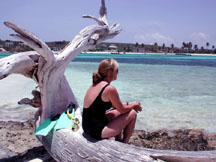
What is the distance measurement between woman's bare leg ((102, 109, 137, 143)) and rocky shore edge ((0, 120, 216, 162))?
4.18 ft

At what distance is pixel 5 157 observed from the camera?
11.5ft

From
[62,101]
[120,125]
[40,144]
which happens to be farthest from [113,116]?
[40,144]

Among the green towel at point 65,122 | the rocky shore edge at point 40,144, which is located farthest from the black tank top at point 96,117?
the rocky shore edge at point 40,144

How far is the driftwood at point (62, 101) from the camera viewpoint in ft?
7.44

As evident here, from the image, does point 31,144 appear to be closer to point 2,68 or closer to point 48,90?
point 48,90

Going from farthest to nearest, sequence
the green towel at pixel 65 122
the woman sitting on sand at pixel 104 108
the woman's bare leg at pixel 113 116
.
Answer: the green towel at pixel 65 122 → the woman's bare leg at pixel 113 116 → the woman sitting on sand at pixel 104 108

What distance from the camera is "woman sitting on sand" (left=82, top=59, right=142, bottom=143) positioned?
2.58 metres

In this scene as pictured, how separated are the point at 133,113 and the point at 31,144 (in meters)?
2.18

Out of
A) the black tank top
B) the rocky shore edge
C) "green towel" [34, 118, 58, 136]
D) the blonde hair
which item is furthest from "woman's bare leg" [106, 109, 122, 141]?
the rocky shore edge

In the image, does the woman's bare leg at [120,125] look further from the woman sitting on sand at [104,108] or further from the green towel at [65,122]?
the green towel at [65,122]

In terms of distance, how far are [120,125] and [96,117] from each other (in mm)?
291

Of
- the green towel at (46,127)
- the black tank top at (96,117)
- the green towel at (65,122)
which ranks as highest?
the black tank top at (96,117)

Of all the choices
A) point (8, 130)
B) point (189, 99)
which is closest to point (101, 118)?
point (8, 130)

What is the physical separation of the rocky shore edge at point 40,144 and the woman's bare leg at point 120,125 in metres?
1.28
